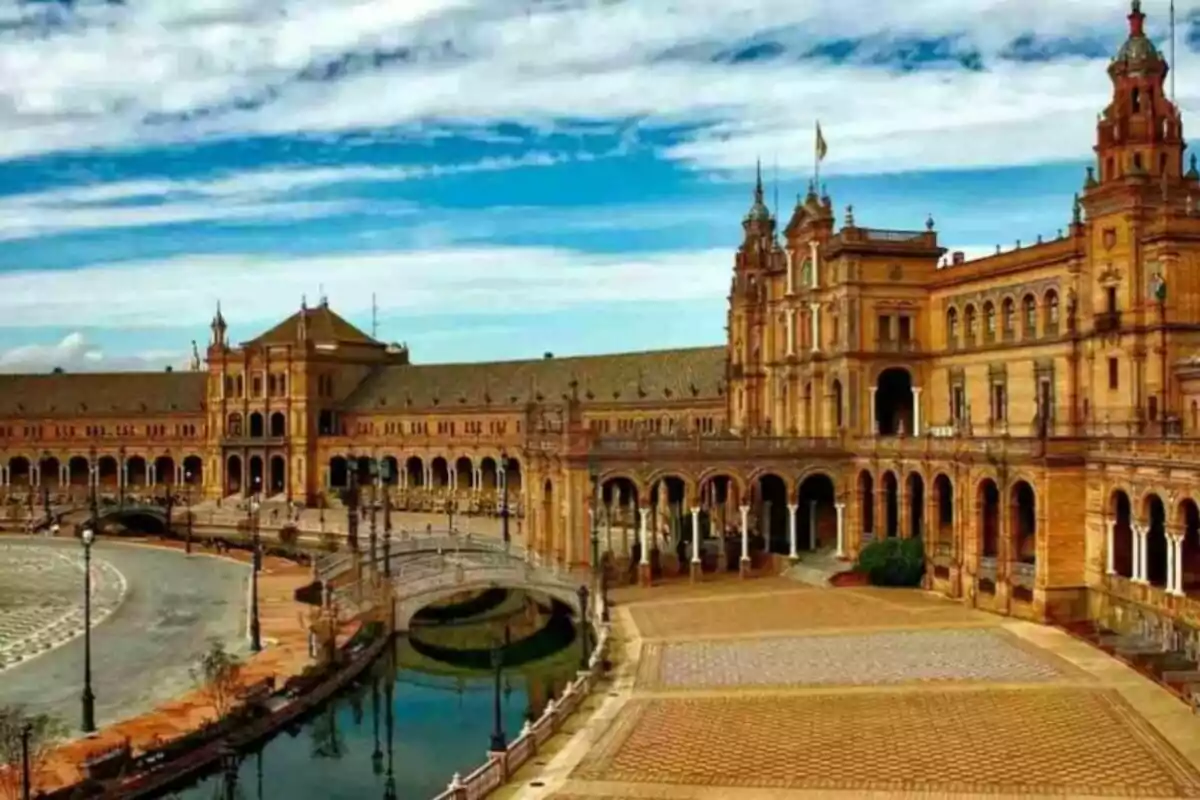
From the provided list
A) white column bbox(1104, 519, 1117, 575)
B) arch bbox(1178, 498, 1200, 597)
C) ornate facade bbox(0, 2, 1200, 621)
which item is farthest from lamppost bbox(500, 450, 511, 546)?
arch bbox(1178, 498, 1200, 597)

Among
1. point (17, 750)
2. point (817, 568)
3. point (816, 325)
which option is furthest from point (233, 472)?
point (17, 750)

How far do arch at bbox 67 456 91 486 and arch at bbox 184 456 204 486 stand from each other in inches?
412

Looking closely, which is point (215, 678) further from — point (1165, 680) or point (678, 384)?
point (678, 384)

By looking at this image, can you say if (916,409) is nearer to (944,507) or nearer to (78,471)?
(944,507)

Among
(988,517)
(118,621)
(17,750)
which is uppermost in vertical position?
(988,517)

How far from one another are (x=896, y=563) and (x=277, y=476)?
7845cm

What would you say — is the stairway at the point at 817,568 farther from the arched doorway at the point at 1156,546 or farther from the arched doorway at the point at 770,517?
the arched doorway at the point at 1156,546

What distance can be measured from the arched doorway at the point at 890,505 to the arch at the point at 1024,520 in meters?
9.84

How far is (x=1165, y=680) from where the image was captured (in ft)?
140

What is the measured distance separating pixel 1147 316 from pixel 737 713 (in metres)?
30.6

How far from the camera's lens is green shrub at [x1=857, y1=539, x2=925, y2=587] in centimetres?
6712

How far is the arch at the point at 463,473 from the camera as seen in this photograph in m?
124

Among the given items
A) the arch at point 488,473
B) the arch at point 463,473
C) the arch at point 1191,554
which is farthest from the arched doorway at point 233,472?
the arch at point 1191,554

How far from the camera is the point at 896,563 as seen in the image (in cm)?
6712
